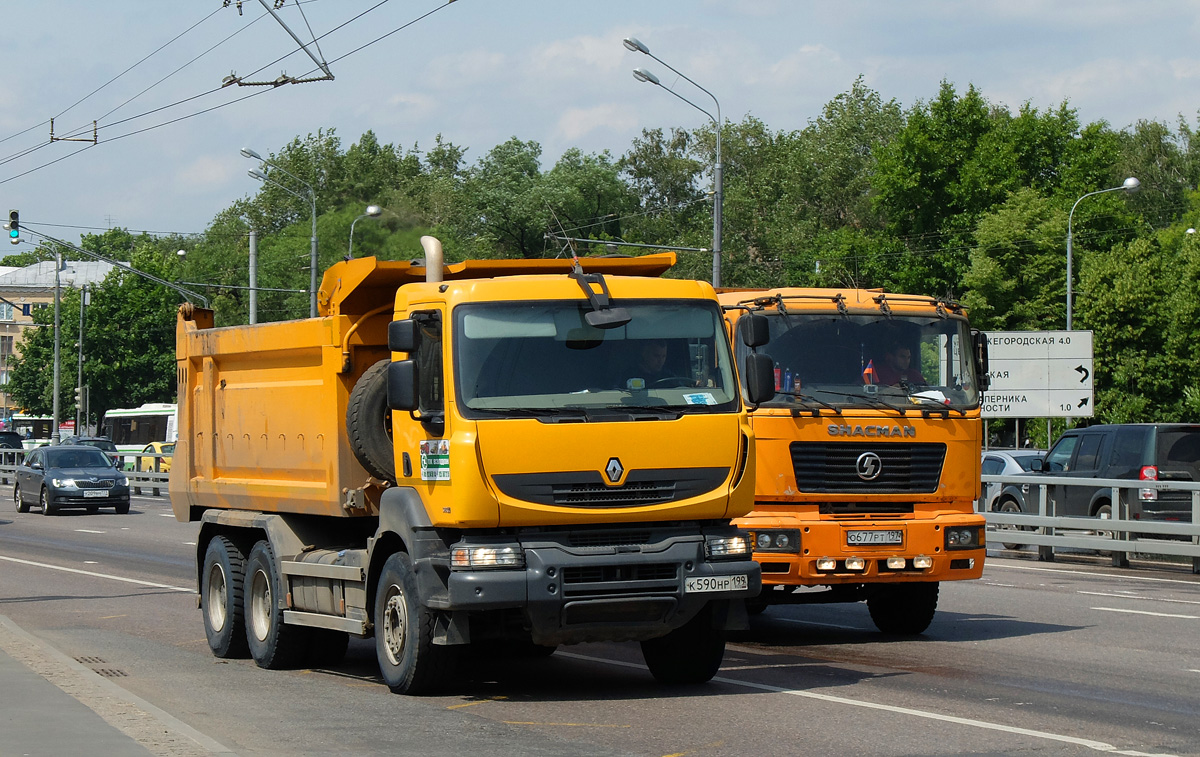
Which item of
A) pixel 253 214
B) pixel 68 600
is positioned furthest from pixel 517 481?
pixel 253 214

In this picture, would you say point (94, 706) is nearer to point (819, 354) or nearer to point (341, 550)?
point (341, 550)

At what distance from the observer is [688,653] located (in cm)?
1012

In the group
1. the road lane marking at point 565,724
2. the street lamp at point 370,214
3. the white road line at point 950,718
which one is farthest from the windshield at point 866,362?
the street lamp at point 370,214

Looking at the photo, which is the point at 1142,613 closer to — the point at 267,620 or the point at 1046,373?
the point at 267,620

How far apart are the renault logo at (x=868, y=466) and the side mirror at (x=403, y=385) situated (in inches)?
171

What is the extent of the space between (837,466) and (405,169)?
22232 mm

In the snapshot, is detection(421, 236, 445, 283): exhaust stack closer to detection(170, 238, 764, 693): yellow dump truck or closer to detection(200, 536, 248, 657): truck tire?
detection(170, 238, 764, 693): yellow dump truck

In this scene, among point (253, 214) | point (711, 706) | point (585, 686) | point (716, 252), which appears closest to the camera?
point (711, 706)

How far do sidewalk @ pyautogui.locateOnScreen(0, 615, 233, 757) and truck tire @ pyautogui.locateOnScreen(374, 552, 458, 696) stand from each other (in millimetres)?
1653

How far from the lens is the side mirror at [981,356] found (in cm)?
1284

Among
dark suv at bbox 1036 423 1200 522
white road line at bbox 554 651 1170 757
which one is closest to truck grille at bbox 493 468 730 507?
white road line at bbox 554 651 1170 757

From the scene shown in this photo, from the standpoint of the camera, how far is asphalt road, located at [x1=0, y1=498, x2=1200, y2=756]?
8.12m

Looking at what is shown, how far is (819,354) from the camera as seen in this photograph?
1259cm

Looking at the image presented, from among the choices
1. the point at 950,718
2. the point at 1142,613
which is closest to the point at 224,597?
the point at 950,718
